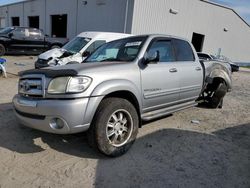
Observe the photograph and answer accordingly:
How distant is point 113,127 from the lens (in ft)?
13.3

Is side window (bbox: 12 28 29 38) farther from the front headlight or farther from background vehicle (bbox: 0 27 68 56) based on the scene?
the front headlight

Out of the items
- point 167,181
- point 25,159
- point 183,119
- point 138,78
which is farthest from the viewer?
point 183,119

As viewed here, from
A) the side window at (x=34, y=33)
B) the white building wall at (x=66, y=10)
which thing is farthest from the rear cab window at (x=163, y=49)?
the white building wall at (x=66, y=10)

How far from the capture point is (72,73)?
3.67 m

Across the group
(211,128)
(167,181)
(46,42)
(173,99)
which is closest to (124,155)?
(167,181)

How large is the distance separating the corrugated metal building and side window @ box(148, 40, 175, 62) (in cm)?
1312

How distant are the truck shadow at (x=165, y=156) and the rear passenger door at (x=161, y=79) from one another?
26.7 inches

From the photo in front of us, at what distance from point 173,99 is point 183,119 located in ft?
3.83

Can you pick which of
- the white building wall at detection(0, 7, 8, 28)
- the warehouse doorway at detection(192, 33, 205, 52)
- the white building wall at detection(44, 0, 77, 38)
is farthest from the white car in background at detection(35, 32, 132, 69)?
the white building wall at detection(0, 7, 8, 28)

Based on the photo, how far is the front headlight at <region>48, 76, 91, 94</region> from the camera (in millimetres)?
3619

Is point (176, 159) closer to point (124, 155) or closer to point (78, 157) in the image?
point (124, 155)

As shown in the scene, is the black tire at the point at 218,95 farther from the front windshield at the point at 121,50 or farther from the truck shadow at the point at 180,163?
the front windshield at the point at 121,50

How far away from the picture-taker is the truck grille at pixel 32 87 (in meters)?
3.81

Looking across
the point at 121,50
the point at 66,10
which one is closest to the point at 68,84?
the point at 121,50
